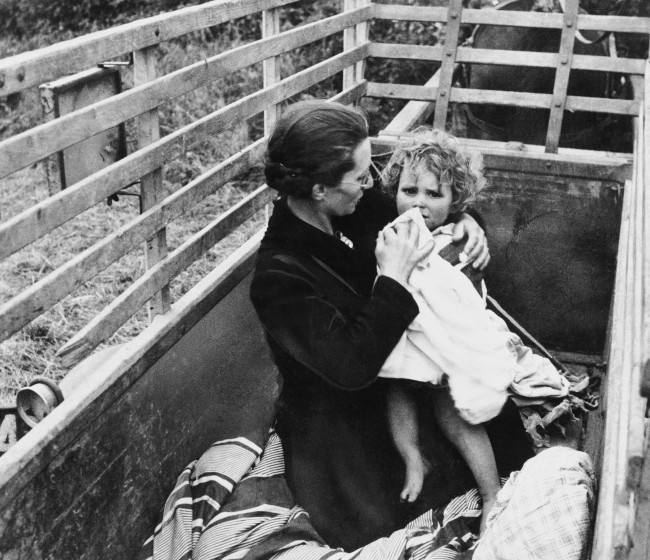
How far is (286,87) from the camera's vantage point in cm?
410

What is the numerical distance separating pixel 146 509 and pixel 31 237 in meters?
1.07

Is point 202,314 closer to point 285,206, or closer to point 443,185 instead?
point 285,206

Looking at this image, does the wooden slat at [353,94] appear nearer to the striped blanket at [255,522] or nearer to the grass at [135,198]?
the grass at [135,198]

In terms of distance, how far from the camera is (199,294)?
129 inches

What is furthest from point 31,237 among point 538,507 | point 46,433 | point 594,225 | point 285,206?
point 594,225

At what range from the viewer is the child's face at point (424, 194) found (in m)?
3.27

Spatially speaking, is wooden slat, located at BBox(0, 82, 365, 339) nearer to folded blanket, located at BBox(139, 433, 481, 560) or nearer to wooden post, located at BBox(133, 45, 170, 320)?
wooden post, located at BBox(133, 45, 170, 320)

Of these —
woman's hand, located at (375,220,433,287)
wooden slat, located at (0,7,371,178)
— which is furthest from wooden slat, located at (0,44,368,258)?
woman's hand, located at (375,220,433,287)

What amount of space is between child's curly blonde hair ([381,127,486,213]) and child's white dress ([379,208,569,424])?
1.26 ft

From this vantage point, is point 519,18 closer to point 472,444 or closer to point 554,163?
point 554,163

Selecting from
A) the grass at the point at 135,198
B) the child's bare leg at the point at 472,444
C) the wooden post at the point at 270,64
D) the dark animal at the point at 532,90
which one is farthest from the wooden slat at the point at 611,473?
the dark animal at the point at 532,90

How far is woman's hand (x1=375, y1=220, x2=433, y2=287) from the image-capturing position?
271 cm

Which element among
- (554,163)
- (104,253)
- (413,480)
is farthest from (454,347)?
(554,163)

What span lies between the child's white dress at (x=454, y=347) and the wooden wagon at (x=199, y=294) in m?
0.36
